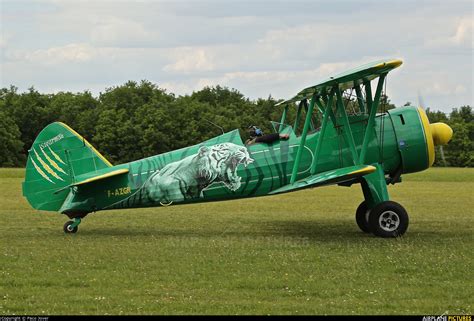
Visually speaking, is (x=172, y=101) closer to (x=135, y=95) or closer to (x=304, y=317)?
(x=135, y=95)

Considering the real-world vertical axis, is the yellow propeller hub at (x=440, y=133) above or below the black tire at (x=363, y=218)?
above

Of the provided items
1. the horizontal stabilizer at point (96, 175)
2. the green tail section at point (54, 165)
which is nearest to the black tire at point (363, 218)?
the horizontal stabilizer at point (96, 175)

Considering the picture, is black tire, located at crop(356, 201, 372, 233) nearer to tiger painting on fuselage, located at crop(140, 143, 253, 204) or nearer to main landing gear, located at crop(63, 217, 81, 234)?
tiger painting on fuselage, located at crop(140, 143, 253, 204)

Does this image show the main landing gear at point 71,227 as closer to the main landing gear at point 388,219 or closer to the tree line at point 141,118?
the main landing gear at point 388,219

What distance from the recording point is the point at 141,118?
6206cm

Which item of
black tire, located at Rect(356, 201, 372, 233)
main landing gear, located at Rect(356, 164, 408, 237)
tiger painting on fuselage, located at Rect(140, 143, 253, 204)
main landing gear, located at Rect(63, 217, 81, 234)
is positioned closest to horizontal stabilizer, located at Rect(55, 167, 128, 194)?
tiger painting on fuselage, located at Rect(140, 143, 253, 204)

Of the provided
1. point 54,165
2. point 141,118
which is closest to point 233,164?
point 54,165

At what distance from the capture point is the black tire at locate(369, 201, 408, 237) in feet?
41.2

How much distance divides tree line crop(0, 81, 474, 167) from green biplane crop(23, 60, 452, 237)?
109 ft

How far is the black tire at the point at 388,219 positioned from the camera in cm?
1257

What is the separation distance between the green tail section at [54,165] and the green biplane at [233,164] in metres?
0.02

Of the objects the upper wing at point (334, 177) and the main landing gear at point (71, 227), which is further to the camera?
the main landing gear at point (71, 227)

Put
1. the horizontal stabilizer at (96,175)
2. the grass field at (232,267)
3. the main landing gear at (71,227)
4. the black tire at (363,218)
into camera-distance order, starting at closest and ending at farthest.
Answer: the grass field at (232,267) < the horizontal stabilizer at (96,175) < the main landing gear at (71,227) < the black tire at (363,218)

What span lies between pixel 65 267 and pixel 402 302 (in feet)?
15.5
